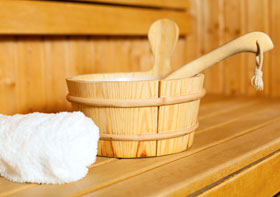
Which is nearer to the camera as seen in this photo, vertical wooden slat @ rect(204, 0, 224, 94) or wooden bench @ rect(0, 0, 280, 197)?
wooden bench @ rect(0, 0, 280, 197)

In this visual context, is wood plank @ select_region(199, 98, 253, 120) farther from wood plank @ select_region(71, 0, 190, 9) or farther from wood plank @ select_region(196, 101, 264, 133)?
wood plank @ select_region(71, 0, 190, 9)

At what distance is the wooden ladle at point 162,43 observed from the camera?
1366 millimetres

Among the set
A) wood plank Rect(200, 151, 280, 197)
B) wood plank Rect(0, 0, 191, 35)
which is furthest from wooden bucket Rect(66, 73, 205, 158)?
wood plank Rect(0, 0, 191, 35)

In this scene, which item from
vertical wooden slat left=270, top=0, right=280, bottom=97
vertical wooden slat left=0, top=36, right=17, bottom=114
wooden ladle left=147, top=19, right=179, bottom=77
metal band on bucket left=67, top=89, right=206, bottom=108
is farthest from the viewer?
vertical wooden slat left=270, top=0, right=280, bottom=97

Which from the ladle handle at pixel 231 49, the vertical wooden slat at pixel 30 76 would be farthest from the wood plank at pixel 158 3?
the ladle handle at pixel 231 49

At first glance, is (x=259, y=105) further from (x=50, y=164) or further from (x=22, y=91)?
(x=50, y=164)

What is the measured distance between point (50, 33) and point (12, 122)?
0.83m

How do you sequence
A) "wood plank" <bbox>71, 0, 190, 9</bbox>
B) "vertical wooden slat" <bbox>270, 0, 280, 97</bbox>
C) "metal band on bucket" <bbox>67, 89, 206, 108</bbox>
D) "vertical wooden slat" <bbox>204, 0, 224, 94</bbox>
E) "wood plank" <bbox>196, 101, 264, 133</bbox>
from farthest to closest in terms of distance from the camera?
"vertical wooden slat" <bbox>204, 0, 224, 94</bbox>, "vertical wooden slat" <bbox>270, 0, 280, 97</bbox>, "wood plank" <bbox>71, 0, 190, 9</bbox>, "wood plank" <bbox>196, 101, 264, 133</bbox>, "metal band on bucket" <bbox>67, 89, 206, 108</bbox>

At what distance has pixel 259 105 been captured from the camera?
1.95 meters

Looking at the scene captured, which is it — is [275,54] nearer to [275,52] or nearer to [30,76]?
[275,52]

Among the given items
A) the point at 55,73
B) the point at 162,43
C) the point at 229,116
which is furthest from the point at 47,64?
the point at 229,116

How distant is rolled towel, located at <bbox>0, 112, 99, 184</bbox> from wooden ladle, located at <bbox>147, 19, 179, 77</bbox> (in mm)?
522

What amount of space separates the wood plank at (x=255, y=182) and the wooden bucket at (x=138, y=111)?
0.20 m

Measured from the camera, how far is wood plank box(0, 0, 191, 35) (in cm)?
154
